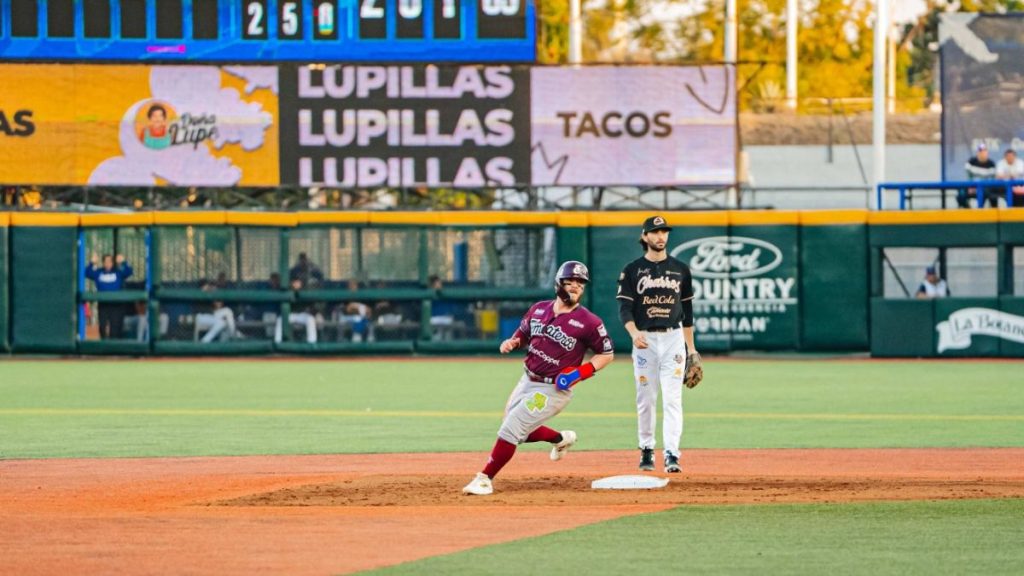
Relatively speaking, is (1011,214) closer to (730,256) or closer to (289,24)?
(730,256)

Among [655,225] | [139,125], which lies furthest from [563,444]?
[139,125]

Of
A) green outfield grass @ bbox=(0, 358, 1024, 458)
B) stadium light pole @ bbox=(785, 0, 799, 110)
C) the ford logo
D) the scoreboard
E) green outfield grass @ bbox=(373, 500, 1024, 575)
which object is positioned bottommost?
green outfield grass @ bbox=(0, 358, 1024, 458)

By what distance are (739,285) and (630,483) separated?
56.2 feet

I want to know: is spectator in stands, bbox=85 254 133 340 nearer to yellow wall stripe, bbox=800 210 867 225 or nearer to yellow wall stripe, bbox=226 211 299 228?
yellow wall stripe, bbox=226 211 299 228

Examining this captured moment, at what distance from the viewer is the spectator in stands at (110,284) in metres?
27.3

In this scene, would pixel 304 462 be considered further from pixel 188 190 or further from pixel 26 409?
pixel 188 190

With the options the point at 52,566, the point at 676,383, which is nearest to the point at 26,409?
the point at 676,383

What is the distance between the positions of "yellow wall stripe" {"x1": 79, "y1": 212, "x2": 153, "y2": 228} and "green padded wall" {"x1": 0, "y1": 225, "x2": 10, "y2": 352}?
131 centimetres

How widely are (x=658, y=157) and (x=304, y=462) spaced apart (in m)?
16.1

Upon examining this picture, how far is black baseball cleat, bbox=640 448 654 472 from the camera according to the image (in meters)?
11.6

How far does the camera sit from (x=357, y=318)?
27453 millimetres

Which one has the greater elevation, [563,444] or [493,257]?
[493,257]

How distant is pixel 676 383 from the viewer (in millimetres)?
11406

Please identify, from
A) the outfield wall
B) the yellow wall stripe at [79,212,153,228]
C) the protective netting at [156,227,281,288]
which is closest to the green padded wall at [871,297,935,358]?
the outfield wall
